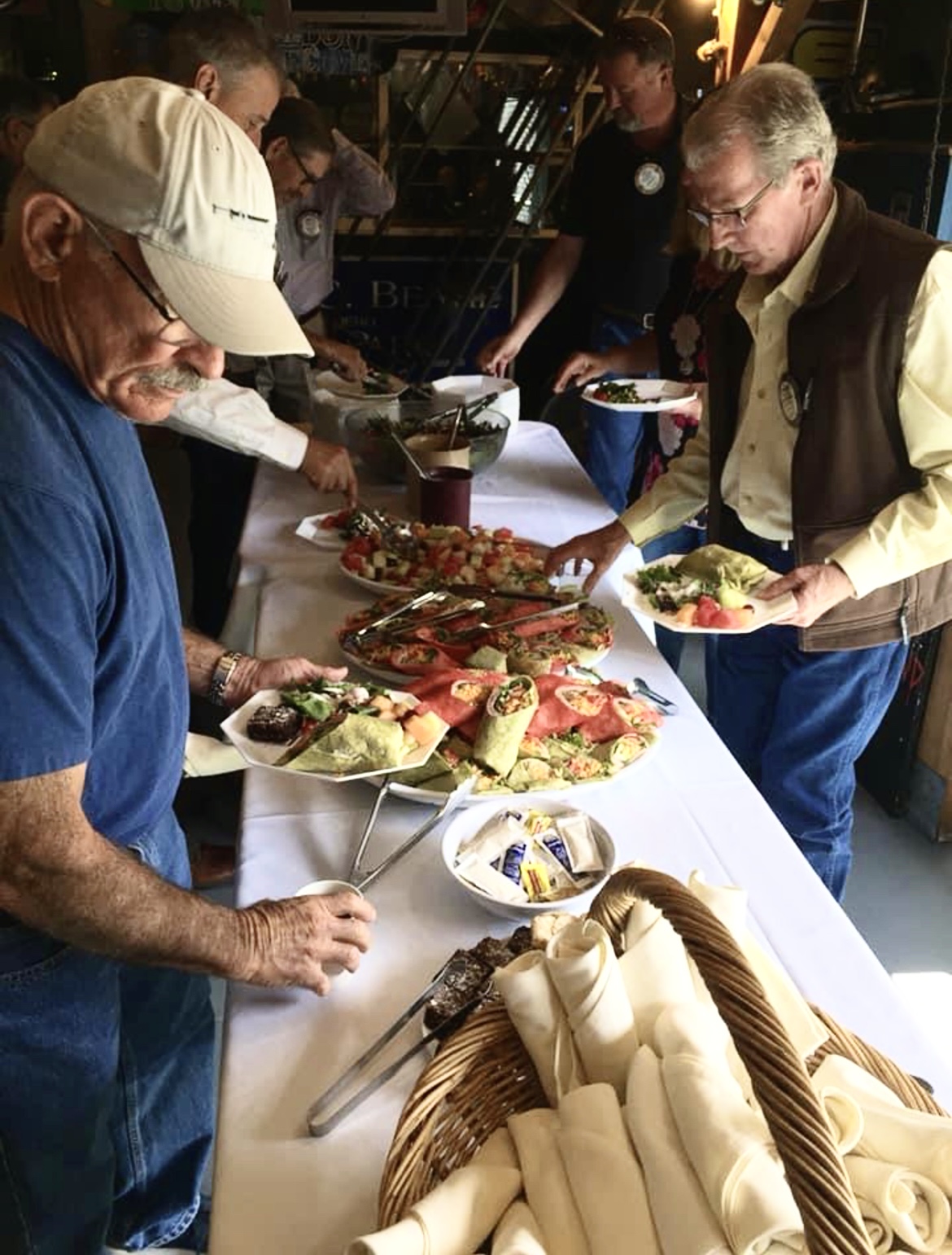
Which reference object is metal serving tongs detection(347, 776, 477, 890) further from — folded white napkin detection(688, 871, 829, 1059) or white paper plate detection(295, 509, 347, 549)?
white paper plate detection(295, 509, 347, 549)

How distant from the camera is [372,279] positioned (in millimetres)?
4945

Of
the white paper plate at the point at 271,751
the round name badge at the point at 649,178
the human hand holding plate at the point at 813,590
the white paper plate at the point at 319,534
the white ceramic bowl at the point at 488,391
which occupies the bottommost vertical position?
the white paper plate at the point at 319,534

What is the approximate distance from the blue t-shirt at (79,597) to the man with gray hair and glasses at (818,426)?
91cm

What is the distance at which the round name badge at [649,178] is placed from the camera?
3.28 metres

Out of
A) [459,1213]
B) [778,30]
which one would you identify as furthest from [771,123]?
[778,30]

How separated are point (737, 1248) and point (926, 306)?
1.31 metres

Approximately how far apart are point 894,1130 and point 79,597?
0.74m

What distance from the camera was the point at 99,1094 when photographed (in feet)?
3.81

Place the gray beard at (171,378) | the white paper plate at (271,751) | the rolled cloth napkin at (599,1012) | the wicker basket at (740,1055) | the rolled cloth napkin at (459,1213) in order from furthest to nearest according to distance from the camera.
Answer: the white paper plate at (271,751) → the gray beard at (171,378) → the rolled cloth napkin at (599,1012) → the rolled cloth napkin at (459,1213) → the wicker basket at (740,1055)

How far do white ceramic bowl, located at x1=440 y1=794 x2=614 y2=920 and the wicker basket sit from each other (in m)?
0.14

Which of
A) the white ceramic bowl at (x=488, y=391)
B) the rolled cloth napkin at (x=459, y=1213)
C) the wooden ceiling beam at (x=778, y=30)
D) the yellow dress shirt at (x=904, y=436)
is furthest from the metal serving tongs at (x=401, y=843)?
the wooden ceiling beam at (x=778, y=30)

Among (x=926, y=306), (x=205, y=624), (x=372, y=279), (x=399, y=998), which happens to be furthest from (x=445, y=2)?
(x=399, y=998)

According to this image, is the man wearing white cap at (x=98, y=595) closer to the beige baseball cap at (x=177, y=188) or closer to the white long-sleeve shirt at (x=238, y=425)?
the beige baseball cap at (x=177, y=188)

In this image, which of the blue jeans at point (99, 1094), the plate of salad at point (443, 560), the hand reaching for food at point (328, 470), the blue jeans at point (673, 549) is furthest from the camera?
the blue jeans at point (673, 549)
